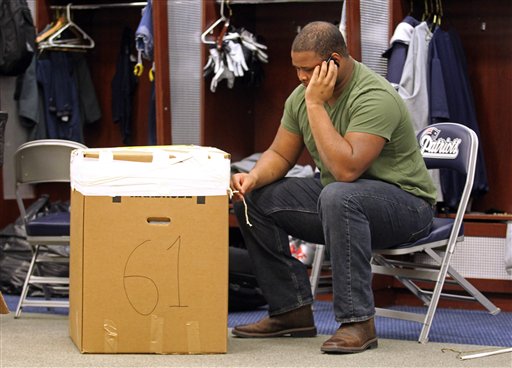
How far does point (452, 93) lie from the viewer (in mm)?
4633

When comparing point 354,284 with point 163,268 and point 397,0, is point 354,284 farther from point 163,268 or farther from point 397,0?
point 397,0

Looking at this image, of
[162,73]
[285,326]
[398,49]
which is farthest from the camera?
[162,73]

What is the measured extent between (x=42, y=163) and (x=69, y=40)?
1.41 metres

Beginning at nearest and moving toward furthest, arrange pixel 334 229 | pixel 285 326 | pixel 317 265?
pixel 334 229, pixel 285 326, pixel 317 265

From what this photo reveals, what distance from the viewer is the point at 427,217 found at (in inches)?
131

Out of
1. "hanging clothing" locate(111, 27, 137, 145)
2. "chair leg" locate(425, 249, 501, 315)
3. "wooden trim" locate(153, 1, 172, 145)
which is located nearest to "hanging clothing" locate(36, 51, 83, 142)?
"hanging clothing" locate(111, 27, 137, 145)

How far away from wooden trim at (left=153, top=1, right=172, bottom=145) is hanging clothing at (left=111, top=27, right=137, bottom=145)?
3.06 feet

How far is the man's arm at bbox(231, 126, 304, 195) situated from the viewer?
11.0 feet

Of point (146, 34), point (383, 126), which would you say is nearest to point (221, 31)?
point (146, 34)

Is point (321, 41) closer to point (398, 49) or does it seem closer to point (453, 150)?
point (453, 150)

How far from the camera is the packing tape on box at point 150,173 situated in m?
3.11

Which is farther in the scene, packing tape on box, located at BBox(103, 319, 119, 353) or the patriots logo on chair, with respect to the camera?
the patriots logo on chair

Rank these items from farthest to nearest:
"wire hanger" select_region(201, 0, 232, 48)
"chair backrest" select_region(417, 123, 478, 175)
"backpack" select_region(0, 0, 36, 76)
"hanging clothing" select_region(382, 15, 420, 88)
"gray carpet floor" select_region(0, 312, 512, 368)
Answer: "backpack" select_region(0, 0, 36, 76), "wire hanger" select_region(201, 0, 232, 48), "hanging clothing" select_region(382, 15, 420, 88), "chair backrest" select_region(417, 123, 478, 175), "gray carpet floor" select_region(0, 312, 512, 368)

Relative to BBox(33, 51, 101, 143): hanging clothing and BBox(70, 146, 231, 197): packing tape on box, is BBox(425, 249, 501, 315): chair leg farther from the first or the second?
BBox(33, 51, 101, 143): hanging clothing
